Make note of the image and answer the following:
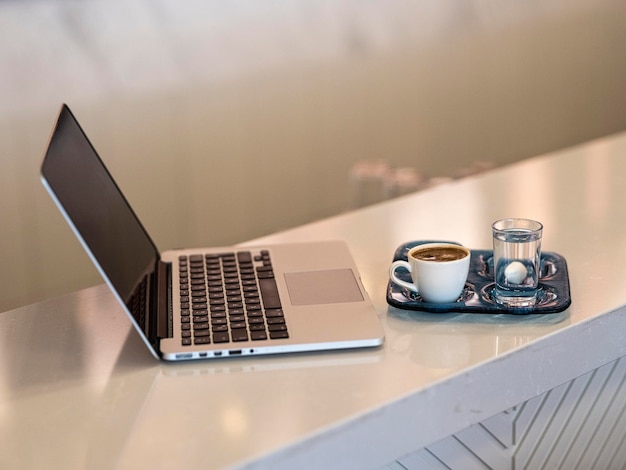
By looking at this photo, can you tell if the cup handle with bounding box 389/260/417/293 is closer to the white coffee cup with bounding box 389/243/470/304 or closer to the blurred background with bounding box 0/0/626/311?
the white coffee cup with bounding box 389/243/470/304

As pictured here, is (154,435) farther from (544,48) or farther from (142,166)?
(544,48)

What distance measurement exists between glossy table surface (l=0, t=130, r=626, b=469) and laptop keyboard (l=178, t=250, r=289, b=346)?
0.04m

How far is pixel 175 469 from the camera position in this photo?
0.86 m

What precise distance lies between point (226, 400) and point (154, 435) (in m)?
0.09

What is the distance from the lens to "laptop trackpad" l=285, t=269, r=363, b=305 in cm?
118

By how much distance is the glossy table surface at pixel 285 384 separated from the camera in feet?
2.96

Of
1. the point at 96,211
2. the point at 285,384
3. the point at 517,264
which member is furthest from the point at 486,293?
the point at 96,211

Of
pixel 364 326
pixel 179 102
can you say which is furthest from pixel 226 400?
pixel 179 102

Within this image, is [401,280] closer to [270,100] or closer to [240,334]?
[240,334]

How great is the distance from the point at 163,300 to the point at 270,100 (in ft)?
7.36

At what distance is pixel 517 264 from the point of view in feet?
3.85

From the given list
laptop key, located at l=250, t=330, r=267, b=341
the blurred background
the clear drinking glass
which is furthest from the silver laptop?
the blurred background

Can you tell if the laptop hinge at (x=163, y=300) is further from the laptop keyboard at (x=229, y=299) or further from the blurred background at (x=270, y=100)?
the blurred background at (x=270, y=100)

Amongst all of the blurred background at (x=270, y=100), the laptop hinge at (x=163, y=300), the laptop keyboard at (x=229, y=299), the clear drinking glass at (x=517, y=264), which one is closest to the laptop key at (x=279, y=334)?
the laptop keyboard at (x=229, y=299)
